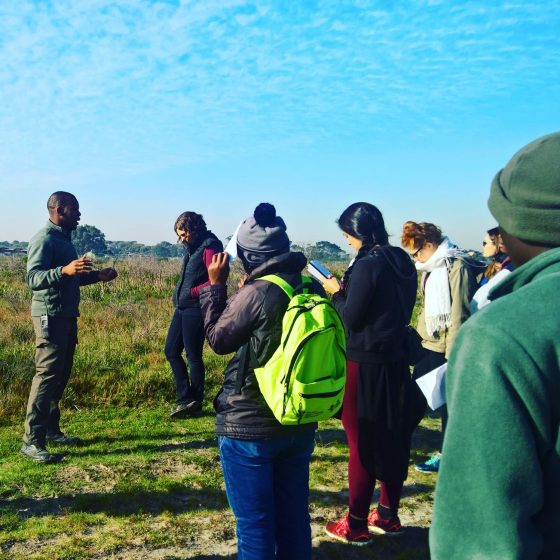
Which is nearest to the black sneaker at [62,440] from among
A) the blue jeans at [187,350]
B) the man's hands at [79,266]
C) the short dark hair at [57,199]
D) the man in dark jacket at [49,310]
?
the man in dark jacket at [49,310]

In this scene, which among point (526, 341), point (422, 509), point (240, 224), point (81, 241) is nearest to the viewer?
point (526, 341)

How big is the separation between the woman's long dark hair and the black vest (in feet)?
8.18

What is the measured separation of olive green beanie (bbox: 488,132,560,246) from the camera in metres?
1.07

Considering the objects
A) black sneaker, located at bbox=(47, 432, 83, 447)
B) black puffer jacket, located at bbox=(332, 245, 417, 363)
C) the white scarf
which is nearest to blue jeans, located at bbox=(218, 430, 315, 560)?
black puffer jacket, located at bbox=(332, 245, 417, 363)

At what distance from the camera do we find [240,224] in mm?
Result: 2566

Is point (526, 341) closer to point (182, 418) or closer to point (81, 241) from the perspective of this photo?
point (182, 418)

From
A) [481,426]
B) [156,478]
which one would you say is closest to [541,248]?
[481,426]

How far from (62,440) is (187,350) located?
57.1 inches

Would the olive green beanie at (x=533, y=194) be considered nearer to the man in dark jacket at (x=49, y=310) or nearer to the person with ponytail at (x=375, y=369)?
the person with ponytail at (x=375, y=369)

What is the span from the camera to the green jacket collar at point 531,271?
1.05 meters

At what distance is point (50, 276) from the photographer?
4.22 m

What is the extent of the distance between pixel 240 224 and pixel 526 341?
1.77m

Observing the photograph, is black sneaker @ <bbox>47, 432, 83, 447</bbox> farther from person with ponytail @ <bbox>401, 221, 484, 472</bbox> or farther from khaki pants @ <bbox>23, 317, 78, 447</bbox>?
person with ponytail @ <bbox>401, 221, 484, 472</bbox>

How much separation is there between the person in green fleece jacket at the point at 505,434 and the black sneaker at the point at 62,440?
170 inches
